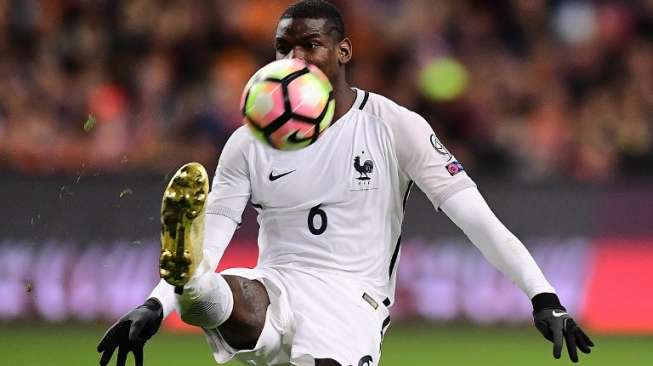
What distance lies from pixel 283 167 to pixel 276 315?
0.62m

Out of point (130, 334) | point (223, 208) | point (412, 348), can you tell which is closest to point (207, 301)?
point (130, 334)

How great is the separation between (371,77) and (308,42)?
7174mm

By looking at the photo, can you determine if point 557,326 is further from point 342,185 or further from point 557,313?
point 342,185

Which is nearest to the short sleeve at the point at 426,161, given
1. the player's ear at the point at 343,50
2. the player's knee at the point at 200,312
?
the player's ear at the point at 343,50

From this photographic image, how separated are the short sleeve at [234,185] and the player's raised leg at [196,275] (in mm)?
429

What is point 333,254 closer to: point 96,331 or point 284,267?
point 284,267

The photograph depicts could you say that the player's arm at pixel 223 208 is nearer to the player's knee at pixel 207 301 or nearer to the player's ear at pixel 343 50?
the player's knee at pixel 207 301

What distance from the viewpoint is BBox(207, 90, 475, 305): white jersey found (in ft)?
17.4

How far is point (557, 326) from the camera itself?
488 centimetres

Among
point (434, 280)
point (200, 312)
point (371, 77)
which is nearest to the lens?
point (200, 312)

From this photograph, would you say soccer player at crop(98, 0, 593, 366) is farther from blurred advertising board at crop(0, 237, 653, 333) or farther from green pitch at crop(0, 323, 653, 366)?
blurred advertising board at crop(0, 237, 653, 333)

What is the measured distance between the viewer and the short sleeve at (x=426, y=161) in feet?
17.4

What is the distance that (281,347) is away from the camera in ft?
16.9

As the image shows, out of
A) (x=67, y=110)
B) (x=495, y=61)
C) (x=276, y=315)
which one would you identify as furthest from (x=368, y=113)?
(x=495, y=61)
